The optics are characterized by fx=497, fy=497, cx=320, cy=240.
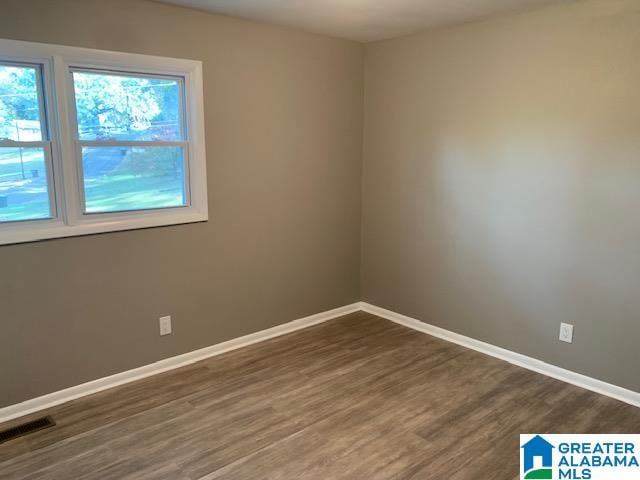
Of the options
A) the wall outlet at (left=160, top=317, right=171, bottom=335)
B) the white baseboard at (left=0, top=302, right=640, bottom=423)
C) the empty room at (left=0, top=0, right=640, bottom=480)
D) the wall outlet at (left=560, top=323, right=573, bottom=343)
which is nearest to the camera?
the empty room at (left=0, top=0, right=640, bottom=480)

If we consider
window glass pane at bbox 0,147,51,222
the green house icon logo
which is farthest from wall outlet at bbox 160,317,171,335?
the green house icon logo

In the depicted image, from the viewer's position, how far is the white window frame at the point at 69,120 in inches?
105

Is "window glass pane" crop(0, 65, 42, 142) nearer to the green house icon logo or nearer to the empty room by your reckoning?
the empty room

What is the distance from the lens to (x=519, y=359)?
3.47 m

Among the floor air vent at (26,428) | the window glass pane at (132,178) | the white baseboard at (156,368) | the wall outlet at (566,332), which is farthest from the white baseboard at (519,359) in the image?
the floor air vent at (26,428)

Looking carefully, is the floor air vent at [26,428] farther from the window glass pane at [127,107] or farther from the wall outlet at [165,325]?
the window glass pane at [127,107]

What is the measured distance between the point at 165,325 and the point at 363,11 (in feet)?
7.93

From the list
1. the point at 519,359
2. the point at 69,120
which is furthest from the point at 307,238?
the point at 69,120

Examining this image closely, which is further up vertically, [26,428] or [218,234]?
[218,234]

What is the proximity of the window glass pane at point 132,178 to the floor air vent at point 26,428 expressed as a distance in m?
1.20

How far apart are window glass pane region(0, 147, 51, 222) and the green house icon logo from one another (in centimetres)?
285

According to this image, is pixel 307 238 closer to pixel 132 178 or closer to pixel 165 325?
pixel 165 325

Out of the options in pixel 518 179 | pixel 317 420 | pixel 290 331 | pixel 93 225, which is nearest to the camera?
pixel 317 420

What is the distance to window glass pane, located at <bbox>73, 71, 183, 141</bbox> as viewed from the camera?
9.45ft
